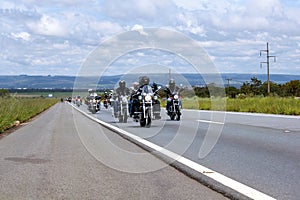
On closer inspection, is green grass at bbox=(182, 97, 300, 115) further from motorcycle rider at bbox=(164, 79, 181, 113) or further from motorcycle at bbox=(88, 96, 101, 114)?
motorcycle at bbox=(88, 96, 101, 114)

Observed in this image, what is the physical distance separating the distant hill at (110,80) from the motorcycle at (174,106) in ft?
2.55

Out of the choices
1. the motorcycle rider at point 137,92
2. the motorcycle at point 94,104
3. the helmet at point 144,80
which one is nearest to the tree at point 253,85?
the motorcycle at point 94,104

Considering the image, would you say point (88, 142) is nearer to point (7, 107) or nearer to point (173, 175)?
A: point (173, 175)

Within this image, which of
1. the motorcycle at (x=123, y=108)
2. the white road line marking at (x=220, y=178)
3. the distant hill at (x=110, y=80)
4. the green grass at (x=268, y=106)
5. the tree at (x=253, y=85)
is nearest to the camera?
the white road line marking at (x=220, y=178)

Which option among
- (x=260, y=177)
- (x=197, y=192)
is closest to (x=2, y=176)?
(x=197, y=192)

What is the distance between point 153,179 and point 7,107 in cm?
2215

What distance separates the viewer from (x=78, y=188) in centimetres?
830

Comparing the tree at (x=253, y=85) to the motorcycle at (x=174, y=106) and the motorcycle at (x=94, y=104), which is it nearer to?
the motorcycle at (x=94, y=104)

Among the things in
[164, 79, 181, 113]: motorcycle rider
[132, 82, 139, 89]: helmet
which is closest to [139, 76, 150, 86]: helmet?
[132, 82, 139, 89]: helmet

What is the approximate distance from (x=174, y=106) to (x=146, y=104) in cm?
478

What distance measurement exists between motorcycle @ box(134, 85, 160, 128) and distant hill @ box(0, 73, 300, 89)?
52 cm

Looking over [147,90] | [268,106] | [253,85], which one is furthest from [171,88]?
[253,85]

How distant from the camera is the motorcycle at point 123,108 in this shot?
25.8m

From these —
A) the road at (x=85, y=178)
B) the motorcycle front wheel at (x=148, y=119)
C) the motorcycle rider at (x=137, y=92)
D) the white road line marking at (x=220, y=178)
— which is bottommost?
the road at (x=85, y=178)
